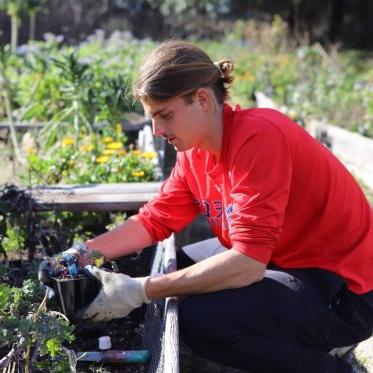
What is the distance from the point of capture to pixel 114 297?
2.25 metres

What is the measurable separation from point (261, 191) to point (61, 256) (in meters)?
0.78

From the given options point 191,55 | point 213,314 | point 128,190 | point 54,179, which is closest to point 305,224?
point 213,314

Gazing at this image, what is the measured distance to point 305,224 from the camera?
2.38 m

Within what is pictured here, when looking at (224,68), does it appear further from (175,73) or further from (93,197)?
(93,197)

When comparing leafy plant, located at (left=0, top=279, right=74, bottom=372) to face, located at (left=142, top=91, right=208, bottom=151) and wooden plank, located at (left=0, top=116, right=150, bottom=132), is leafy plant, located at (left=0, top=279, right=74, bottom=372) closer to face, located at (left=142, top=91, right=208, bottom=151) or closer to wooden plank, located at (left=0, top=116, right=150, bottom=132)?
face, located at (left=142, top=91, right=208, bottom=151)

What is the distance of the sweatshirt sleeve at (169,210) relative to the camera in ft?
8.71

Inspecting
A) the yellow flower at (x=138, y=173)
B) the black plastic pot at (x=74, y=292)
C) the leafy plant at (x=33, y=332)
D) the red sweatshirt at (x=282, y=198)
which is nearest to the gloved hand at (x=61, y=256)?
the black plastic pot at (x=74, y=292)

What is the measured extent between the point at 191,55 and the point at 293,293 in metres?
0.88

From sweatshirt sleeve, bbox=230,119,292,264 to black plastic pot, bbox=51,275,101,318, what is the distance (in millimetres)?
543

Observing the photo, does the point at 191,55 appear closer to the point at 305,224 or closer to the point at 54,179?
the point at 305,224

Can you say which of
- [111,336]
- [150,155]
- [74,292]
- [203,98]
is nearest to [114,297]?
[74,292]

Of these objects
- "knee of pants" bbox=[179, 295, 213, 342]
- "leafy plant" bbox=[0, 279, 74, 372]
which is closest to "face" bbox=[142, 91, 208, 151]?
"knee of pants" bbox=[179, 295, 213, 342]

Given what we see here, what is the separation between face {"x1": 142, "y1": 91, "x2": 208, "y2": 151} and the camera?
2.19 m

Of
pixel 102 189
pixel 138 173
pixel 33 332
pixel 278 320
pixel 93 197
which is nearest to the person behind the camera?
pixel 33 332
